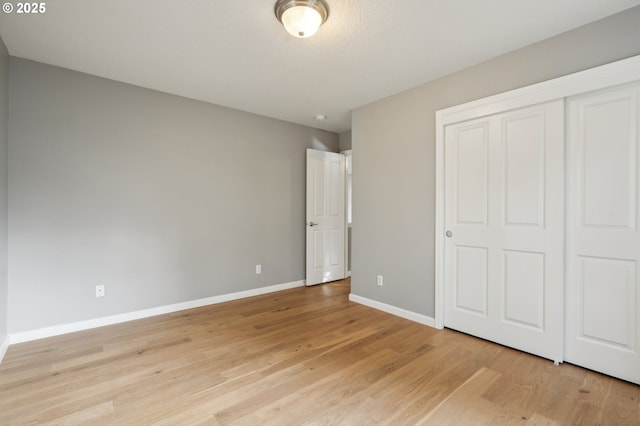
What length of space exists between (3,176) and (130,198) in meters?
0.95

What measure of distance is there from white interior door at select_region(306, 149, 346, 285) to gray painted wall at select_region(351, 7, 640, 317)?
959mm

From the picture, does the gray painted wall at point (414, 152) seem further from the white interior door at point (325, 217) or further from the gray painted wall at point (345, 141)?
the gray painted wall at point (345, 141)

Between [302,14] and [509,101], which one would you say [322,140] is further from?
[302,14]

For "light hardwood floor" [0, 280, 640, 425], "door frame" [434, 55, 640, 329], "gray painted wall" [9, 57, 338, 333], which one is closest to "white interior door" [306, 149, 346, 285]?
"gray painted wall" [9, 57, 338, 333]

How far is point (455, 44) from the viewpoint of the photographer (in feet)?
7.86

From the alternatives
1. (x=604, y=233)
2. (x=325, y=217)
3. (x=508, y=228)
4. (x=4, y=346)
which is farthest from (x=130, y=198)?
(x=604, y=233)

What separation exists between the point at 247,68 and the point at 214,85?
0.59 m

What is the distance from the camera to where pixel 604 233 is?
6.83 ft

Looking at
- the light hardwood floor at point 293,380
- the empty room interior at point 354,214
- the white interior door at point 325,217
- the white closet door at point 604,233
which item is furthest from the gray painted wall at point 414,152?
the white interior door at point 325,217

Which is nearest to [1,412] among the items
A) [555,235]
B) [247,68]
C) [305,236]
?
[247,68]

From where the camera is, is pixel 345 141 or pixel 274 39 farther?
pixel 345 141

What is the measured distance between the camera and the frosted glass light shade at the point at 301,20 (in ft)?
6.25

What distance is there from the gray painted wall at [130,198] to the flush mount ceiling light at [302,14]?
2.08 metres

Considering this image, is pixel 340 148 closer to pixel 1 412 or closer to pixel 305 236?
pixel 305 236
